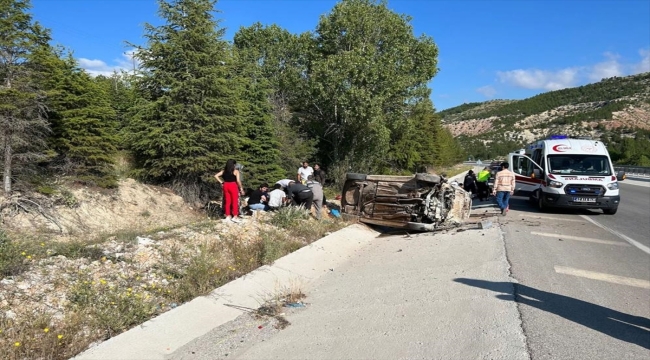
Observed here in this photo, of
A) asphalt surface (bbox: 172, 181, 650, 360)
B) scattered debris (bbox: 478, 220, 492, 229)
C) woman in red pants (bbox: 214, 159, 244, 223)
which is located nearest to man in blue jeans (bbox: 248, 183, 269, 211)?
woman in red pants (bbox: 214, 159, 244, 223)

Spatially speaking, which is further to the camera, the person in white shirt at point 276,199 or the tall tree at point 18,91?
the person in white shirt at point 276,199

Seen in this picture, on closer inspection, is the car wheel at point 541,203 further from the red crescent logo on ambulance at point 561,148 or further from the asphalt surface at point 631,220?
the red crescent logo on ambulance at point 561,148

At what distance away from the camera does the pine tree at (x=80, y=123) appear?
11938mm

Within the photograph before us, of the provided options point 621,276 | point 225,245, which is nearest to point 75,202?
point 225,245

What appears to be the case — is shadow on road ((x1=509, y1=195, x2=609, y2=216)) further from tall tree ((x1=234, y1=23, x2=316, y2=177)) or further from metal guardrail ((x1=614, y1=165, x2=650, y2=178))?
metal guardrail ((x1=614, y1=165, x2=650, y2=178))

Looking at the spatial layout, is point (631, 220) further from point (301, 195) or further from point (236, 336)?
point (236, 336)

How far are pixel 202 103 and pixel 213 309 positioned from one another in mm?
11724

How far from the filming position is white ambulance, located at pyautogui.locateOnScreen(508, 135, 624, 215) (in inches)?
526

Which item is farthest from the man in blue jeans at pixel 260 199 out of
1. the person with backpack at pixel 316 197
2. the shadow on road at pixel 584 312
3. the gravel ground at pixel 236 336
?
the shadow on road at pixel 584 312

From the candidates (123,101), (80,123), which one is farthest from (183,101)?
(123,101)

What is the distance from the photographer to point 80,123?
12328 millimetres

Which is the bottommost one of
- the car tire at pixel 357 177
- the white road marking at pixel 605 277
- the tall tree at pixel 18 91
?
the white road marking at pixel 605 277

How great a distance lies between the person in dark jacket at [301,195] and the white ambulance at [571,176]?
307 inches

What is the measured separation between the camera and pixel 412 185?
11.5m
